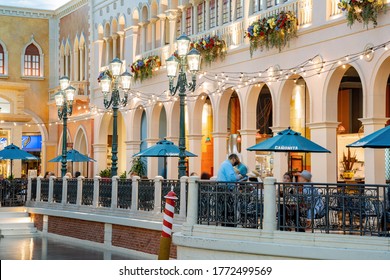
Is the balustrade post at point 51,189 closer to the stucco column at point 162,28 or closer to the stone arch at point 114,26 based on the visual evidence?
the stucco column at point 162,28

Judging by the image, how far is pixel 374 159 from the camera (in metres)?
19.6

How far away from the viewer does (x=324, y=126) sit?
21.3m

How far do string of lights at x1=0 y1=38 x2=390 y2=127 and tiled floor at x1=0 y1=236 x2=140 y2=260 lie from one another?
631 cm

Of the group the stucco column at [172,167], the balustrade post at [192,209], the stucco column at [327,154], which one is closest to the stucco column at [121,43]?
the stucco column at [172,167]

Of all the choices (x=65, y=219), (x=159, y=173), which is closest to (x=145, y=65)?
(x=159, y=173)

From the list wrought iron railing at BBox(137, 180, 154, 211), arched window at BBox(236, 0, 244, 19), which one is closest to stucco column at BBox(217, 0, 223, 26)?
arched window at BBox(236, 0, 244, 19)

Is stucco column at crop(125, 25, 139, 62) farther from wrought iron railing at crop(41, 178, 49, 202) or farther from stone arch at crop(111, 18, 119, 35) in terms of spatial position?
wrought iron railing at crop(41, 178, 49, 202)

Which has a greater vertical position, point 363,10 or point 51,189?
point 363,10

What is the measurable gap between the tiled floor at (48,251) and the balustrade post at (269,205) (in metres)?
5.97

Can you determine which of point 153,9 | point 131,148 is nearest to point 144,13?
point 153,9

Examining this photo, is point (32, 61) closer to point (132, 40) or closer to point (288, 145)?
point (132, 40)

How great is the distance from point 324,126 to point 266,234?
7.72m

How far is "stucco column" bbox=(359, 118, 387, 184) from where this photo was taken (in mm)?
19578

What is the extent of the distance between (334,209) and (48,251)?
380 inches
